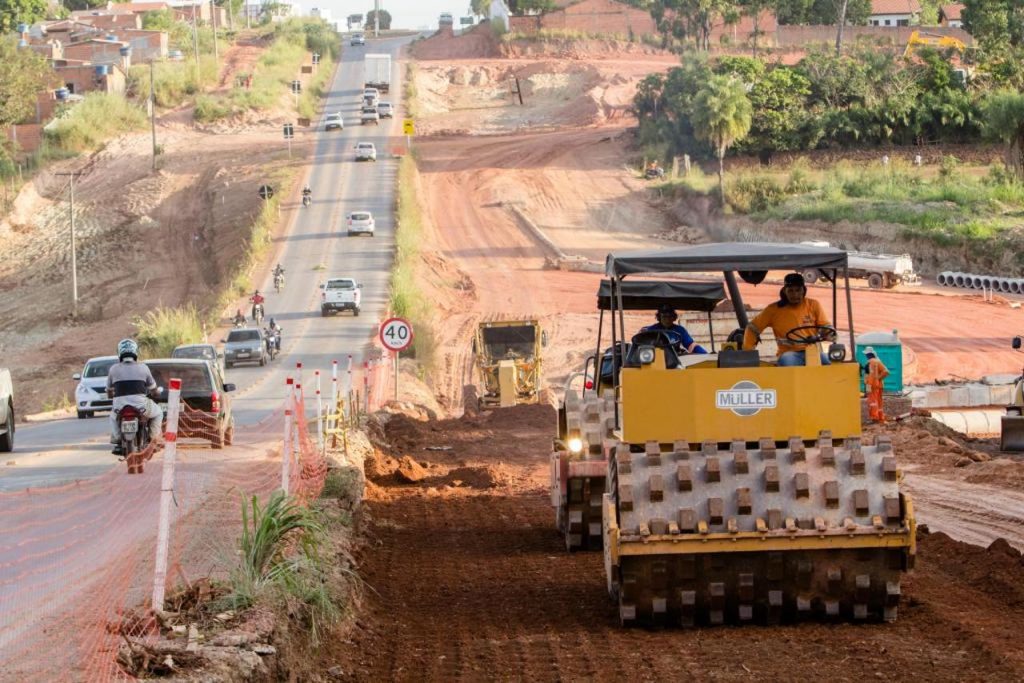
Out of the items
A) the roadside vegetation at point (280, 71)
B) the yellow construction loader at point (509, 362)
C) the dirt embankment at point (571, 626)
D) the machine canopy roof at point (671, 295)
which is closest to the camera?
the dirt embankment at point (571, 626)

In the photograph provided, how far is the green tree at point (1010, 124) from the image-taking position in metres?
74.5

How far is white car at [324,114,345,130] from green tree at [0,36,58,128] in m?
20.7

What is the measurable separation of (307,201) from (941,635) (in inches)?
3092

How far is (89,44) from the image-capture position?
131 meters

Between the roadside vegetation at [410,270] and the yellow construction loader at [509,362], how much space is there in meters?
7.28

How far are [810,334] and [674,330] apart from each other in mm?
1832

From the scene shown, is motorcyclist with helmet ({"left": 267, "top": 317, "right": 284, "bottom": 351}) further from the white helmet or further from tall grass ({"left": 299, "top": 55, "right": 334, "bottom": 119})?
tall grass ({"left": 299, "top": 55, "right": 334, "bottom": 119})

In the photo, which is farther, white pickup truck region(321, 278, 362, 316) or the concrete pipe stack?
the concrete pipe stack

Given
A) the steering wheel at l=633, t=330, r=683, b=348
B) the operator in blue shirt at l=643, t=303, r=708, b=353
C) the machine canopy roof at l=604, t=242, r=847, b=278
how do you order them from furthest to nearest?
the operator in blue shirt at l=643, t=303, r=708, b=353
the steering wheel at l=633, t=330, r=683, b=348
the machine canopy roof at l=604, t=242, r=847, b=278

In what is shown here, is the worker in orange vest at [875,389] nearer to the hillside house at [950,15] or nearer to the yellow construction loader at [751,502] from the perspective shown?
the yellow construction loader at [751,502]

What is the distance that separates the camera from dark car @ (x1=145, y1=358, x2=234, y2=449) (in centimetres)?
2605

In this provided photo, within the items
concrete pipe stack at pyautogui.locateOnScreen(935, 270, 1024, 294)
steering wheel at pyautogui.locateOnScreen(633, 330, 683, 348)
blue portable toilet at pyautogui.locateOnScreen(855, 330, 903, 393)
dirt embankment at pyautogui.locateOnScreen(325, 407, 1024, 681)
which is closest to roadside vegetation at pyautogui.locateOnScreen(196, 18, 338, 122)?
concrete pipe stack at pyautogui.locateOnScreen(935, 270, 1024, 294)

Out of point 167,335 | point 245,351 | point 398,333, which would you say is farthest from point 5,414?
point 167,335

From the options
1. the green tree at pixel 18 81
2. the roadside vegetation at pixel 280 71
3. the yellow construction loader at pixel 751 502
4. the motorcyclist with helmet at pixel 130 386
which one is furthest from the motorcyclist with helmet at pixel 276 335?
the roadside vegetation at pixel 280 71
